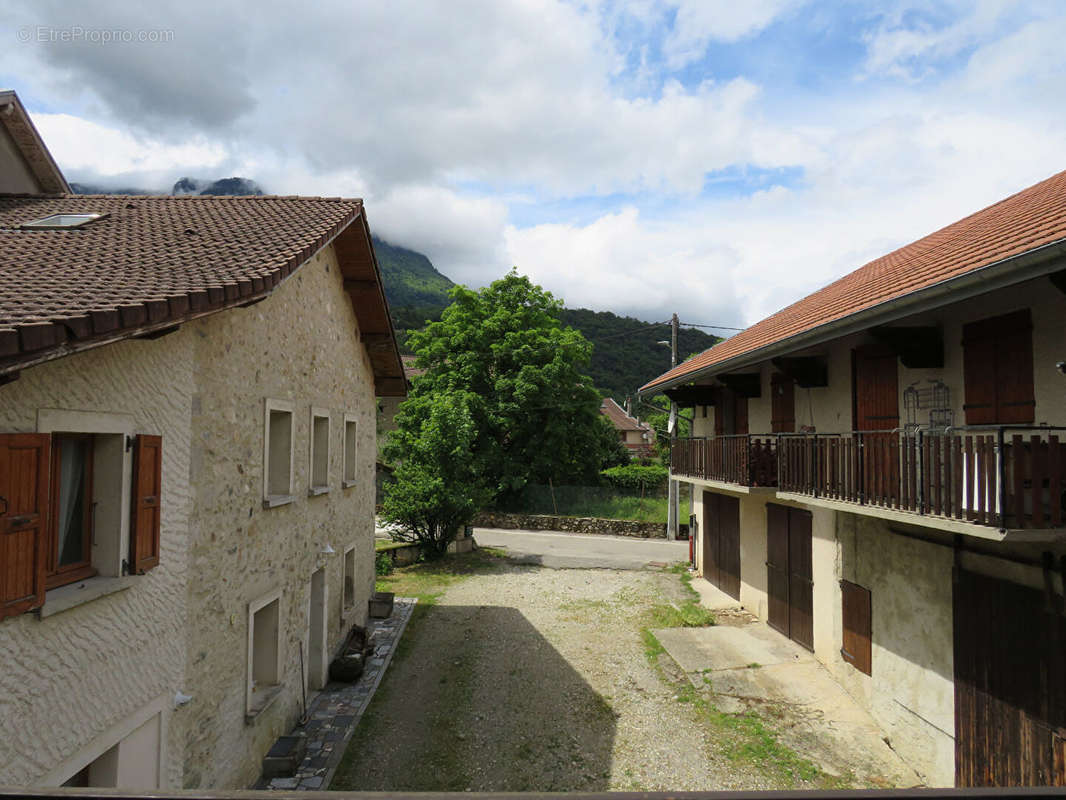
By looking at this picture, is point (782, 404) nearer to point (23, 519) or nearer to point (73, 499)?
point (73, 499)

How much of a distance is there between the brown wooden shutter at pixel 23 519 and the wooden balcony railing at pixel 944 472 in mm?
6793

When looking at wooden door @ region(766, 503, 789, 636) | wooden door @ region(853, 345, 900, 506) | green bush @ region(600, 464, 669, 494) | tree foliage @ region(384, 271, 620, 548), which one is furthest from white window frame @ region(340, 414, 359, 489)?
green bush @ region(600, 464, 669, 494)

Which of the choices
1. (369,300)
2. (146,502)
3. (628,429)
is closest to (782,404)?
(369,300)

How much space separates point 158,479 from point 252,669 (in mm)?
3332

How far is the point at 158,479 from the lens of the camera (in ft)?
16.2

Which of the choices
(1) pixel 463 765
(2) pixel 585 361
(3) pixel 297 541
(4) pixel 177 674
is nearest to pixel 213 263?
(4) pixel 177 674

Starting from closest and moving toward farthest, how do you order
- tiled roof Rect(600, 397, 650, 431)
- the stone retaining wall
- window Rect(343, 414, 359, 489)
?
window Rect(343, 414, 359, 489), the stone retaining wall, tiled roof Rect(600, 397, 650, 431)

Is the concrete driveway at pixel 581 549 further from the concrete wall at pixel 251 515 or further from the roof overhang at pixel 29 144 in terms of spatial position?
the roof overhang at pixel 29 144

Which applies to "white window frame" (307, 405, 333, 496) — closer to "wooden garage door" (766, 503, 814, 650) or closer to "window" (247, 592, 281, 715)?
"window" (247, 592, 281, 715)

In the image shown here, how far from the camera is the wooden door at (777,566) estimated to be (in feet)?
40.0

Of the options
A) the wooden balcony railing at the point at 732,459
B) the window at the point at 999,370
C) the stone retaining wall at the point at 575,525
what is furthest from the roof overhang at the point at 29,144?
the stone retaining wall at the point at 575,525

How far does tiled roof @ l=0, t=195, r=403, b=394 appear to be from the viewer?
3.53 m

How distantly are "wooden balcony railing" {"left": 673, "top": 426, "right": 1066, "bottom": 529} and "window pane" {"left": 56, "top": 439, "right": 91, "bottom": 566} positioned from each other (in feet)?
22.9

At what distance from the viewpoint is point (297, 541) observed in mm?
8609
